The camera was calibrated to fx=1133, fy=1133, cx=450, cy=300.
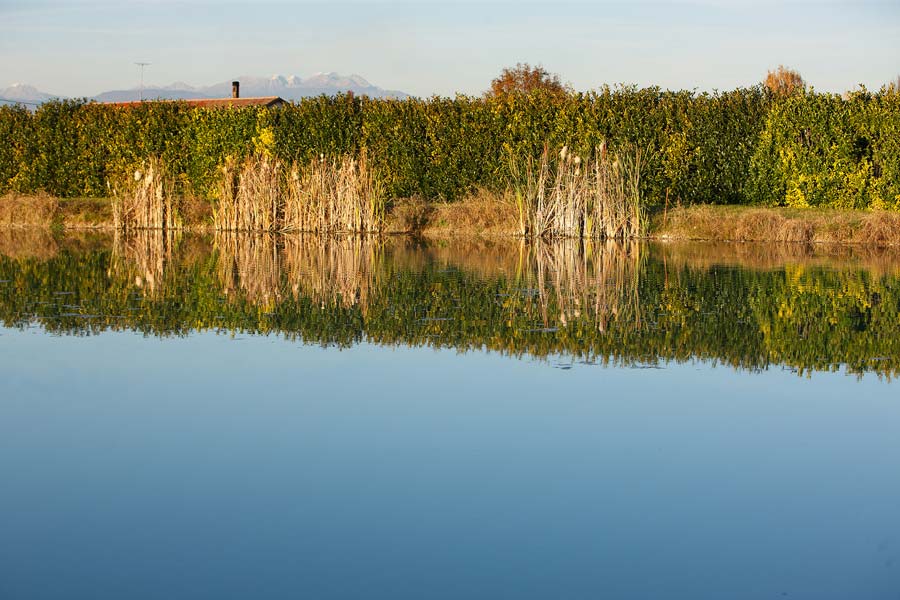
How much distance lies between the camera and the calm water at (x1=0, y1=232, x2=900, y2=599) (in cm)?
429

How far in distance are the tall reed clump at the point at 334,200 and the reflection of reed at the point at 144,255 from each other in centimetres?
266

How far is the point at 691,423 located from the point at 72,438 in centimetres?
360

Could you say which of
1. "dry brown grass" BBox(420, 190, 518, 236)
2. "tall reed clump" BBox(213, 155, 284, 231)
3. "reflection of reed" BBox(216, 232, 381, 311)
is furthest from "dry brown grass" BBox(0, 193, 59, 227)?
"dry brown grass" BBox(420, 190, 518, 236)

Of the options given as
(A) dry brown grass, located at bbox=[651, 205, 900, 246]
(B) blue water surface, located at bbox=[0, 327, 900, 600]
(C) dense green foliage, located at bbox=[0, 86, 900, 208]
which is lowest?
(B) blue water surface, located at bbox=[0, 327, 900, 600]

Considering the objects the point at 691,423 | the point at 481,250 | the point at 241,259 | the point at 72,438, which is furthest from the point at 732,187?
the point at 72,438

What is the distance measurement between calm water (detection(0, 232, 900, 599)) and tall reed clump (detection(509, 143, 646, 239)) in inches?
363

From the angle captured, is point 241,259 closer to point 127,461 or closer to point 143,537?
point 127,461

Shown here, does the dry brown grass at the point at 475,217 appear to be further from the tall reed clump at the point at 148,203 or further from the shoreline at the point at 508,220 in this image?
the tall reed clump at the point at 148,203

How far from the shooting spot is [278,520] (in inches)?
191

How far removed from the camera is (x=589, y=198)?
72.5 ft

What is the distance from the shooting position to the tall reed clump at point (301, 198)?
77.5 ft

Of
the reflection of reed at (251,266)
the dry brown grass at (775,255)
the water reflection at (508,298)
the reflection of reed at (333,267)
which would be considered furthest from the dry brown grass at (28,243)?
the dry brown grass at (775,255)

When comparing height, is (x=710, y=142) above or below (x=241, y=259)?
above

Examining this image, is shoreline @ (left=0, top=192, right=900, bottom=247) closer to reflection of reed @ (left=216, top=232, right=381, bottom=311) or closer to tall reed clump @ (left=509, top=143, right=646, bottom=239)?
tall reed clump @ (left=509, top=143, right=646, bottom=239)
